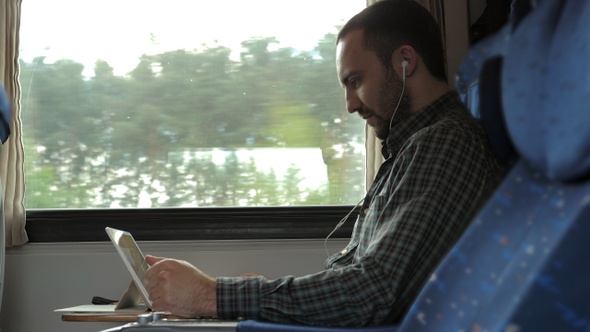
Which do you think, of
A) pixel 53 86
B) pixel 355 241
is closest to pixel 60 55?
pixel 53 86

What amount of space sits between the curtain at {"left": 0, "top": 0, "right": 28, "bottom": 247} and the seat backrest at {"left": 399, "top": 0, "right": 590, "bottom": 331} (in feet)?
7.30

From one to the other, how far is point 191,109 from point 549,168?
7.36ft

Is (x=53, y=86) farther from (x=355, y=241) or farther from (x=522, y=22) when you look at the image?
(x=522, y=22)

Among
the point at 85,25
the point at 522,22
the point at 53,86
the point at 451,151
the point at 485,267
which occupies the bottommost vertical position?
the point at 485,267

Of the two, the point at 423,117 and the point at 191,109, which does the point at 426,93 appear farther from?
the point at 191,109

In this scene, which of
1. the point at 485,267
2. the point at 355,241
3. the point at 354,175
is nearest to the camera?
the point at 485,267

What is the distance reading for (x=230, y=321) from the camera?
1269mm

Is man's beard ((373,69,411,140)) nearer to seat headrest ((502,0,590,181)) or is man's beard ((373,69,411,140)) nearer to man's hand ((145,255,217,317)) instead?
man's hand ((145,255,217,317))

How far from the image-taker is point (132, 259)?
5.65ft

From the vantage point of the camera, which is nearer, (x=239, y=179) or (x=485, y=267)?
(x=485, y=267)

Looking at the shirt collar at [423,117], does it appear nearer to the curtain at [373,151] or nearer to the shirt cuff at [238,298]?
the shirt cuff at [238,298]

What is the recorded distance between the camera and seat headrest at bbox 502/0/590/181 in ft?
1.80

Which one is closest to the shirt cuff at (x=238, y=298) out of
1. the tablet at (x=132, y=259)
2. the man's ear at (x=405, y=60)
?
the tablet at (x=132, y=259)

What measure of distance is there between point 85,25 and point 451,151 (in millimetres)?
1861
